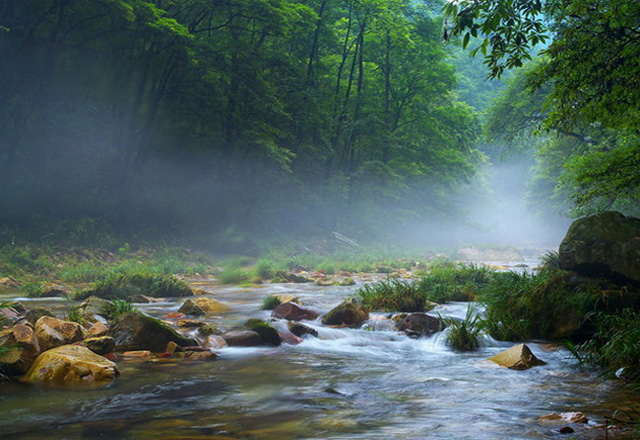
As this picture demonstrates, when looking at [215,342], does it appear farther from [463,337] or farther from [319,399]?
[463,337]

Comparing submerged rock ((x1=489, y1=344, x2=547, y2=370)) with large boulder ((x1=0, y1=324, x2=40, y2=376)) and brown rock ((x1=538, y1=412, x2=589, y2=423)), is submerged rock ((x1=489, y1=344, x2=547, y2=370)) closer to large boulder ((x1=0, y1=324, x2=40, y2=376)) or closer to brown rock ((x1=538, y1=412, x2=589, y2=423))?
brown rock ((x1=538, y1=412, x2=589, y2=423))

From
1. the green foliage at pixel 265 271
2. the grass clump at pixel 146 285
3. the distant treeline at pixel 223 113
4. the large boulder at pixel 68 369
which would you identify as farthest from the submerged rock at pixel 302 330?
the distant treeline at pixel 223 113

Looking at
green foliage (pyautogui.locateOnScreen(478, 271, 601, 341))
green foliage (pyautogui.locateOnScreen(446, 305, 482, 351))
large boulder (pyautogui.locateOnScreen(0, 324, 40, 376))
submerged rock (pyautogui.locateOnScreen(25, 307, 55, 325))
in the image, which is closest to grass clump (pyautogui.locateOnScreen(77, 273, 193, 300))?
submerged rock (pyautogui.locateOnScreen(25, 307, 55, 325))

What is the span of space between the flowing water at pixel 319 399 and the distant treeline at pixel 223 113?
13.8 m

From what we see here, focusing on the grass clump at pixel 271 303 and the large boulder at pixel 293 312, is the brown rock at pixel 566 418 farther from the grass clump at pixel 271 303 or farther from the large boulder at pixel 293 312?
the grass clump at pixel 271 303

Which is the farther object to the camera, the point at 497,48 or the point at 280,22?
the point at 280,22

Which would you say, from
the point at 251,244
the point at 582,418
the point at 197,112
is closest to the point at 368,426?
the point at 582,418

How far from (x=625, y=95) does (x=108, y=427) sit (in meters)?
6.97

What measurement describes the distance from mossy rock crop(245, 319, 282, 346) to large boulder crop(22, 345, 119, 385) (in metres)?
2.48

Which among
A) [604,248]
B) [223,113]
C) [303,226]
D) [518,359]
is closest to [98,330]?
[518,359]

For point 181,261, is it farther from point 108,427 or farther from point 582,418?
point 582,418

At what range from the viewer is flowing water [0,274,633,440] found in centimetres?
417

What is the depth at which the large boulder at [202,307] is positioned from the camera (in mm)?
9930

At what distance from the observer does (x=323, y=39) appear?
31.2m
